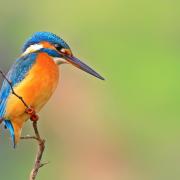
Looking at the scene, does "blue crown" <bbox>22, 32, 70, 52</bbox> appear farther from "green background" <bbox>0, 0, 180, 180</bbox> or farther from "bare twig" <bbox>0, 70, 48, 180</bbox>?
"green background" <bbox>0, 0, 180, 180</bbox>

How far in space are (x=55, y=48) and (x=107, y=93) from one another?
808 centimetres

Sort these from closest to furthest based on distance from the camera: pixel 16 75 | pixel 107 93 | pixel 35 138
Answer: pixel 35 138
pixel 16 75
pixel 107 93

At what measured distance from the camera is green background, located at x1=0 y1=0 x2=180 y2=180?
10.1 meters

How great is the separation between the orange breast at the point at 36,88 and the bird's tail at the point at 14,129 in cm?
3

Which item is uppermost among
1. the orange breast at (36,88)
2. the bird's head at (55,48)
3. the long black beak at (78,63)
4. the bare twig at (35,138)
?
the bird's head at (55,48)

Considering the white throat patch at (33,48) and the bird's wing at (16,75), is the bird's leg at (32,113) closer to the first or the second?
the bird's wing at (16,75)

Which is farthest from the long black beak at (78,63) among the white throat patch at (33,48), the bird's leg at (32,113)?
the bird's leg at (32,113)

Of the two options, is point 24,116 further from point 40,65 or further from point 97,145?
point 97,145

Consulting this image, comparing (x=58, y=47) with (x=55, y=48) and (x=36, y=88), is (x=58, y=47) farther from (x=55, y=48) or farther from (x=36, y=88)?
(x=36, y=88)

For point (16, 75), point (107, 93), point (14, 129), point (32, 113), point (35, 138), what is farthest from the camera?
point (107, 93)

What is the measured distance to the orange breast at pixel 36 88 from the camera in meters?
4.38

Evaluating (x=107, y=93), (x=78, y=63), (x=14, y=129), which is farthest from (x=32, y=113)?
(x=107, y=93)

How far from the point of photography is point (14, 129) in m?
4.38

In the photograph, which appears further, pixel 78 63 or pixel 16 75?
pixel 16 75
